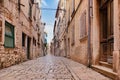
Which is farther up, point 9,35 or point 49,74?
point 9,35

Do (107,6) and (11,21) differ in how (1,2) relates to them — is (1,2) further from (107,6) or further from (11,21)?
(107,6)

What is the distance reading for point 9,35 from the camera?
303 inches

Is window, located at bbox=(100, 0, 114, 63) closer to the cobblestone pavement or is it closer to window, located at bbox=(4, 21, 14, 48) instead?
the cobblestone pavement

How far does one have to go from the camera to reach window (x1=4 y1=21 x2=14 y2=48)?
7296 mm

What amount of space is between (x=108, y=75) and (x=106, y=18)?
242 centimetres

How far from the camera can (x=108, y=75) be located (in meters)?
4.44

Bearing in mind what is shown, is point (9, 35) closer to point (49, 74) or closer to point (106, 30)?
point (49, 74)

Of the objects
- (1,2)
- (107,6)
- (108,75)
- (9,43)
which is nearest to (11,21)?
(9,43)

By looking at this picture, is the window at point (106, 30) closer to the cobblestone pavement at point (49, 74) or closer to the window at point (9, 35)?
the cobblestone pavement at point (49, 74)

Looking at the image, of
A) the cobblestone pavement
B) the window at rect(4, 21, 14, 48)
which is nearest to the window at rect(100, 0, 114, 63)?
the cobblestone pavement

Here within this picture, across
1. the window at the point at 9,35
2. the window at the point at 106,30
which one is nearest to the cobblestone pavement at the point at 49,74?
the window at the point at 106,30

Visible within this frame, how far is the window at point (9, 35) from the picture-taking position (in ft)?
23.9

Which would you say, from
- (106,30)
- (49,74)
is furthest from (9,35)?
(106,30)

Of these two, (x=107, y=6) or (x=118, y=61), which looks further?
(x=107, y=6)
